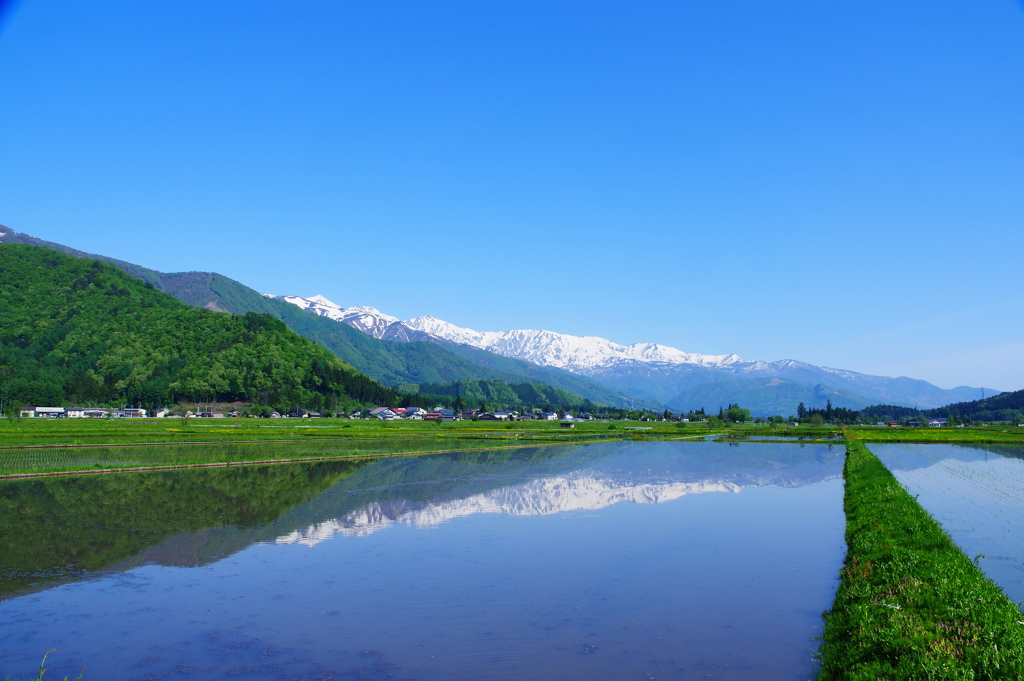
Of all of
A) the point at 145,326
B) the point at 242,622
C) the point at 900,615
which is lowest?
the point at 242,622

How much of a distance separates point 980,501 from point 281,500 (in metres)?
37.6

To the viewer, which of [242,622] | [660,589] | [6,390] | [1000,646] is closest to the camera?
[1000,646]

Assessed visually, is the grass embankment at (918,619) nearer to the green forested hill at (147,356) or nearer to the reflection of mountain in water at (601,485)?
the reflection of mountain in water at (601,485)

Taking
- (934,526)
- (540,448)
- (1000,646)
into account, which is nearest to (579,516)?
(934,526)

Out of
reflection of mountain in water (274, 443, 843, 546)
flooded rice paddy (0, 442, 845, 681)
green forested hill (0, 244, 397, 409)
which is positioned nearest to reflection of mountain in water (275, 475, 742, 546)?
reflection of mountain in water (274, 443, 843, 546)

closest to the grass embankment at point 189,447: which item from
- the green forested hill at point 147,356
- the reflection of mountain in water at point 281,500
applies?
the reflection of mountain in water at point 281,500

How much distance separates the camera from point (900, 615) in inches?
504

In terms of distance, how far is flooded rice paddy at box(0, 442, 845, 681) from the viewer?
1316 cm

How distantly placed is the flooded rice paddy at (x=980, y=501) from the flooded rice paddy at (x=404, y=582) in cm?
460

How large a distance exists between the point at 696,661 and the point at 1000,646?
5.34 meters

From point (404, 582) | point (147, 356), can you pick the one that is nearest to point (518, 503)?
point (404, 582)

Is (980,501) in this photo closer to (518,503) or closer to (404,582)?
(518,503)

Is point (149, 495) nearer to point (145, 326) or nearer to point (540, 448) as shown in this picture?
point (540, 448)

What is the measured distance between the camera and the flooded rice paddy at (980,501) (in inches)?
798
